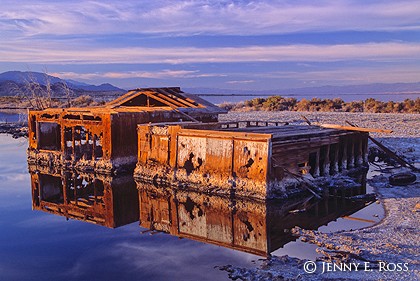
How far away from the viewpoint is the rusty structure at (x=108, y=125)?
19172 mm

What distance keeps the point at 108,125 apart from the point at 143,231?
8098 millimetres

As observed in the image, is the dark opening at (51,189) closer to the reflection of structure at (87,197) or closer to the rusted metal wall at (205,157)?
the reflection of structure at (87,197)

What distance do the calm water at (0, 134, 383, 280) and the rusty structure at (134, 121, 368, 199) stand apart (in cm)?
60

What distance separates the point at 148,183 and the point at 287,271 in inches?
374

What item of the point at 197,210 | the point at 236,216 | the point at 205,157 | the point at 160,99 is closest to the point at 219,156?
the point at 205,157

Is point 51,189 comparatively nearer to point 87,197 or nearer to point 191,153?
point 87,197

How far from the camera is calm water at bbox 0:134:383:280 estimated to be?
9.25 m

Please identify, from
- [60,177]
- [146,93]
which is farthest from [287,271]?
[146,93]

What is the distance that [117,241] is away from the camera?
1115 cm

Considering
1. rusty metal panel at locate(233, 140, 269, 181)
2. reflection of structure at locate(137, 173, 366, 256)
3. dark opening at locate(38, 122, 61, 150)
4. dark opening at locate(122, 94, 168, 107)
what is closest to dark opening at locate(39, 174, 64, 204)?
reflection of structure at locate(137, 173, 366, 256)

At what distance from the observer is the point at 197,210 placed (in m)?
13.3

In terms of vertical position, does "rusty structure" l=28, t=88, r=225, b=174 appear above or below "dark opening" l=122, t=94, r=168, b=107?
below

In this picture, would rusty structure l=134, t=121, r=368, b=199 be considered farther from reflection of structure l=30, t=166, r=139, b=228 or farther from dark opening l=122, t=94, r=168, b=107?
dark opening l=122, t=94, r=168, b=107

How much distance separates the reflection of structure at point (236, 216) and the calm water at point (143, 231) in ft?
0.09
